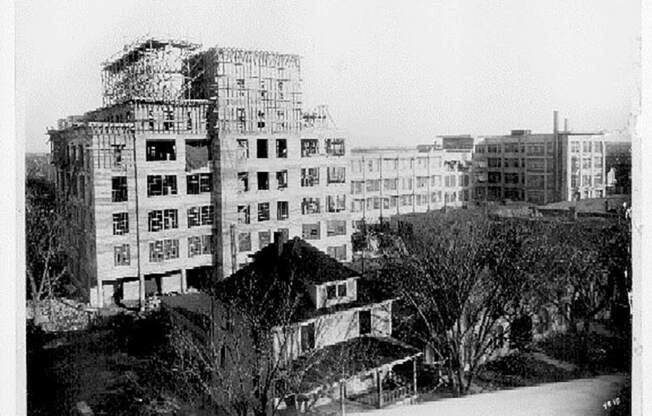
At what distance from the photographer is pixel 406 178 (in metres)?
1.95

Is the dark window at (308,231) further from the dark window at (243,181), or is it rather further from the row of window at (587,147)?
the row of window at (587,147)

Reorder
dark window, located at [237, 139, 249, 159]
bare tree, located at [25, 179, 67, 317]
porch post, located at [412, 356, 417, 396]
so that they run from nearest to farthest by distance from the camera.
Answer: bare tree, located at [25, 179, 67, 317] < dark window, located at [237, 139, 249, 159] < porch post, located at [412, 356, 417, 396]

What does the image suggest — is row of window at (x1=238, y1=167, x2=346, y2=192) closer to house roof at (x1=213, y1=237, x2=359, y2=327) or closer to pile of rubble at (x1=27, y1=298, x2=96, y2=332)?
house roof at (x1=213, y1=237, x2=359, y2=327)

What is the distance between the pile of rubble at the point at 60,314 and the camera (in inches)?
70.0

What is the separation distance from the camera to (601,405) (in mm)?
2061

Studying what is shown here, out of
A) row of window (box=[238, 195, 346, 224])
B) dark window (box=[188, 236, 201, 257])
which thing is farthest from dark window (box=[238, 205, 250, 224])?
dark window (box=[188, 236, 201, 257])

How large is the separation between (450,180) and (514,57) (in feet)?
1.08

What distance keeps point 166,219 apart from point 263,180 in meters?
0.23

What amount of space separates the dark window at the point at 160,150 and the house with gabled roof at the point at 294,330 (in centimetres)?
29

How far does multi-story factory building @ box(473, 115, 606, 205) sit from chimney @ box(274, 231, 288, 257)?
1.60ft

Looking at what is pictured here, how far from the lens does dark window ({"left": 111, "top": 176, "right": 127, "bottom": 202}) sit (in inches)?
70.3

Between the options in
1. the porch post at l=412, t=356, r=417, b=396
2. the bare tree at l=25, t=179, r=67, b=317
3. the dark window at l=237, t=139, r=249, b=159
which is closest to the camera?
the bare tree at l=25, t=179, r=67, b=317

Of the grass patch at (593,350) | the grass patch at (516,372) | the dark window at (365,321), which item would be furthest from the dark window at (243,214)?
the grass patch at (593,350)

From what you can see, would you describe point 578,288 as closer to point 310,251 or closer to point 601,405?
point 601,405
